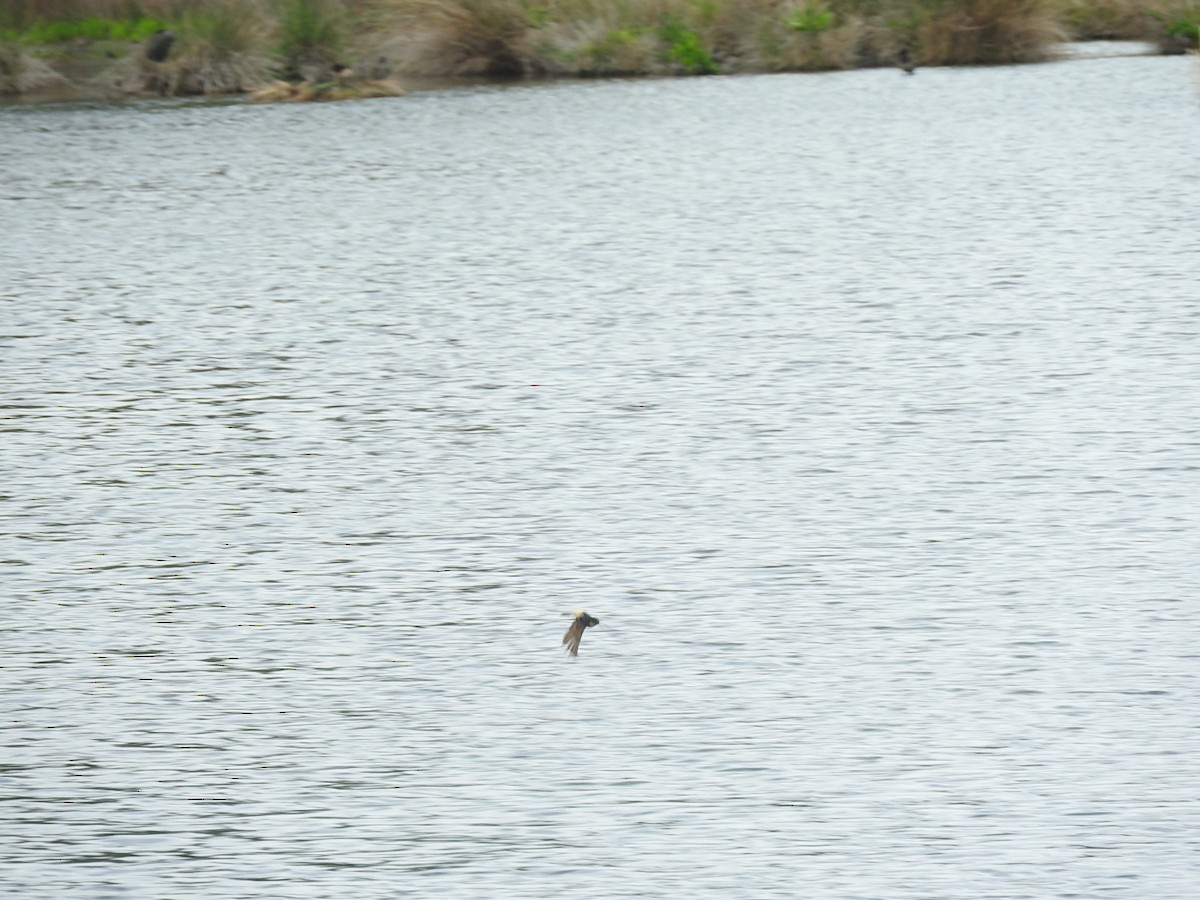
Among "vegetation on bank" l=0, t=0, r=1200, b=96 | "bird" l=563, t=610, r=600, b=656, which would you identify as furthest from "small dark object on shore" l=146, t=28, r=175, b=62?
"bird" l=563, t=610, r=600, b=656

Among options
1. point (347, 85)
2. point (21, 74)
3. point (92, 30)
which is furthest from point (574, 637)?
point (92, 30)

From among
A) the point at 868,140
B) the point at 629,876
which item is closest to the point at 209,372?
the point at 629,876

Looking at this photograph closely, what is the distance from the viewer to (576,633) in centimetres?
413

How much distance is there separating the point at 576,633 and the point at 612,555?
25.3 inches

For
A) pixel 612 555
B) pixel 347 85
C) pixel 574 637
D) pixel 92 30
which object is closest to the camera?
pixel 574 637

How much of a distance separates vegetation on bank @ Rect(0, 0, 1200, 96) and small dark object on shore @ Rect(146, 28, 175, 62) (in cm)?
3

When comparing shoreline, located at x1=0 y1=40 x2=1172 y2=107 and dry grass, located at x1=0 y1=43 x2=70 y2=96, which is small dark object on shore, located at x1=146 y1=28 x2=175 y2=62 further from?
dry grass, located at x1=0 y1=43 x2=70 y2=96

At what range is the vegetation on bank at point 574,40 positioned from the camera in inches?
795

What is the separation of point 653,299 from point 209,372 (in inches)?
81.7

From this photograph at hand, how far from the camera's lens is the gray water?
3.23 metres

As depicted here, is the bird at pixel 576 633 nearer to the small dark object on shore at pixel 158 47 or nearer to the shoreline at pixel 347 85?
the shoreline at pixel 347 85

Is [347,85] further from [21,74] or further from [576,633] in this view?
[576,633]

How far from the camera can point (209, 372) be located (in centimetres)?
696

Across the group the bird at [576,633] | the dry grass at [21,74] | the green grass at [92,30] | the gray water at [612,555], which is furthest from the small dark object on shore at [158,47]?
the bird at [576,633]
